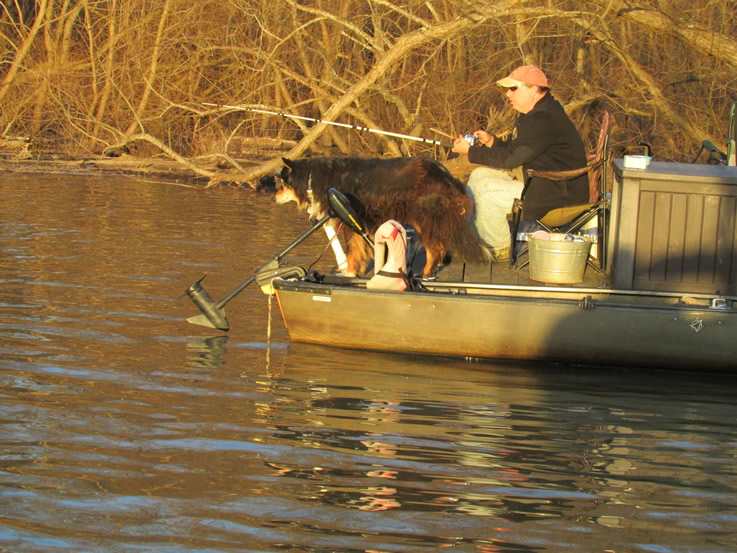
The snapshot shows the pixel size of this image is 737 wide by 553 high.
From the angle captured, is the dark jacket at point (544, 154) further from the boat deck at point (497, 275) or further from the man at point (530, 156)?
the boat deck at point (497, 275)

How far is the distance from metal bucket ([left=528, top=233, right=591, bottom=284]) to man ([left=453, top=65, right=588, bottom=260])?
0.51 meters

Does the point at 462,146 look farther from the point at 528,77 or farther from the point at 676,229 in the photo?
the point at 676,229

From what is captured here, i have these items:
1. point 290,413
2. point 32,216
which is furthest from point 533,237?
point 32,216

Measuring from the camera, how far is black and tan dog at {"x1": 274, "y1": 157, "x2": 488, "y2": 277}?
7.64m

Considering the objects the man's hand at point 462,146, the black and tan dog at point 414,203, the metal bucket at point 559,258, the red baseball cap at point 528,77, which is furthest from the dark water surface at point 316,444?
the red baseball cap at point 528,77

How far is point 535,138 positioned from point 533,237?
2.41 feet

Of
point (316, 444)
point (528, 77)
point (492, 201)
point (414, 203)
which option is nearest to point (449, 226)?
point (414, 203)

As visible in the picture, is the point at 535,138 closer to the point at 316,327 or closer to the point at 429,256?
the point at 429,256

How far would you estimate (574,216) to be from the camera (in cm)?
755

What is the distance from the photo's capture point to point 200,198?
15.9 meters

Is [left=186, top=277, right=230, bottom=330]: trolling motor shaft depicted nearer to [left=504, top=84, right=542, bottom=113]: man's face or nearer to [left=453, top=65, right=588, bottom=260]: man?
[left=453, top=65, right=588, bottom=260]: man

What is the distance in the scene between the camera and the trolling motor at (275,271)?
24.3 feet

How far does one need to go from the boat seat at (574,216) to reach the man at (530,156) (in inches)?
5.0

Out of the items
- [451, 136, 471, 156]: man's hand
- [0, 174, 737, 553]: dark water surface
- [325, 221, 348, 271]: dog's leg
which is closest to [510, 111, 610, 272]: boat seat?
[451, 136, 471, 156]: man's hand
